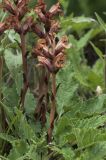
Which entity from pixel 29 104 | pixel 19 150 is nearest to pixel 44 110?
pixel 29 104

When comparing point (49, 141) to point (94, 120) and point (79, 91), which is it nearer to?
point (94, 120)

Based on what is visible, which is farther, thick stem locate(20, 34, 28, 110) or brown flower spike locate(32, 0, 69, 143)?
thick stem locate(20, 34, 28, 110)

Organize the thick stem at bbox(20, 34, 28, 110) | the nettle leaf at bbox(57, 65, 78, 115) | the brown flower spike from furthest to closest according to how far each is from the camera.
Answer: the nettle leaf at bbox(57, 65, 78, 115), the thick stem at bbox(20, 34, 28, 110), the brown flower spike

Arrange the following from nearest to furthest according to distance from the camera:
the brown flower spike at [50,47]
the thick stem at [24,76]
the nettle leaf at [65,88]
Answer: the brown flower spike at [50,47] → the thick stem at [24,76] → the nettle leaf at [65,88]

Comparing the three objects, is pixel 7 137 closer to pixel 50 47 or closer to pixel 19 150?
pixel 19 150

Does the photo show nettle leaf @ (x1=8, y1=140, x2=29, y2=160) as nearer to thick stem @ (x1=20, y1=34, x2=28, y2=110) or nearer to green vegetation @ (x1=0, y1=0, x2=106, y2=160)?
green vegetation @ (x1=0, y1=0, x2=106, y2=160)

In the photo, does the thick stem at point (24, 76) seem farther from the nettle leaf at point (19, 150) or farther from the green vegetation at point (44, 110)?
the nettle leaf at point (19, 150)

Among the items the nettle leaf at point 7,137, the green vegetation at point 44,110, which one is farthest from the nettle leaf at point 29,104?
the nettle leaf at point 7,137

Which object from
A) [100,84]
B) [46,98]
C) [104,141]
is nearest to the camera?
[104,141]

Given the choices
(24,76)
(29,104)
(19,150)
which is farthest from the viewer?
(29,104)

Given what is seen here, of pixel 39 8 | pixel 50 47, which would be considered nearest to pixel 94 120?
pixel 50 47

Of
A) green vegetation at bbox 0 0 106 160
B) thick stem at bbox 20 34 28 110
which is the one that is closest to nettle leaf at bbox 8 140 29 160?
green vegetation at bbox 0 0 106 160
